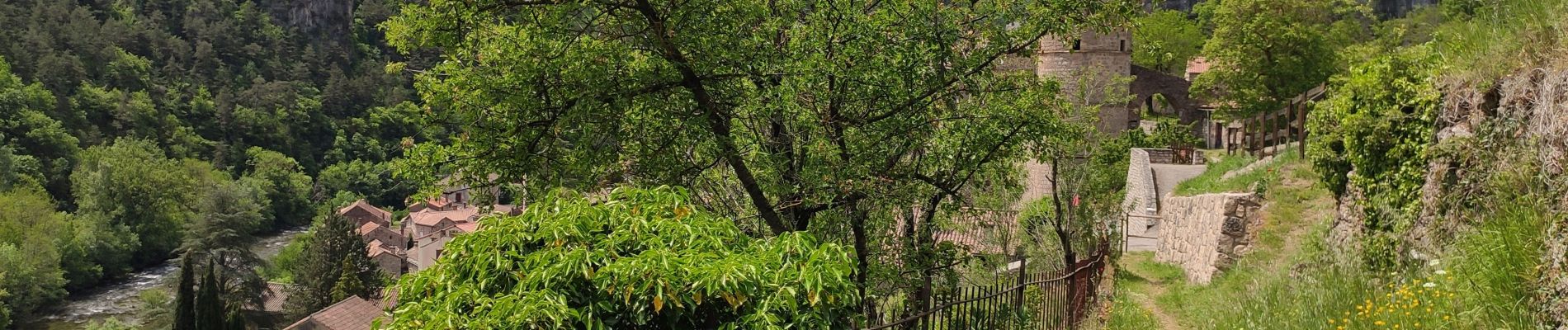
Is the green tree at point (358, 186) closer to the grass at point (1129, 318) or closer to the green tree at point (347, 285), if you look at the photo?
the green tree at point (347, 285)

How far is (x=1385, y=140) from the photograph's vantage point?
7.60 m

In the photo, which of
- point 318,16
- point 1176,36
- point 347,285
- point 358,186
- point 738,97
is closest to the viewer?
point 738,97

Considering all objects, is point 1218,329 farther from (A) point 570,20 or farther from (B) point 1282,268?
(A) point 570,20

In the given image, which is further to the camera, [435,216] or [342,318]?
[435,216]

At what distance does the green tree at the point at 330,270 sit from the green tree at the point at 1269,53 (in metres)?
36.4

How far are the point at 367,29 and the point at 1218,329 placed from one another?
14602 centimetres

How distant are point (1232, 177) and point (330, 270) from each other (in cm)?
4251

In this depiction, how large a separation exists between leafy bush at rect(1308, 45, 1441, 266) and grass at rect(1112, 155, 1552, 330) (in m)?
0.35

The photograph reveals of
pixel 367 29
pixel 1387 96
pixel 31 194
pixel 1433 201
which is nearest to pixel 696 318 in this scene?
pixel 1433 201

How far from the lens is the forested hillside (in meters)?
61.6

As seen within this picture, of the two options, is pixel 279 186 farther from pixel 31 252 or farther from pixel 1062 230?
pixel 1062 230

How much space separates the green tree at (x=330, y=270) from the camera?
1877 inches

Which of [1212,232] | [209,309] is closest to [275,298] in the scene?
[209,309]

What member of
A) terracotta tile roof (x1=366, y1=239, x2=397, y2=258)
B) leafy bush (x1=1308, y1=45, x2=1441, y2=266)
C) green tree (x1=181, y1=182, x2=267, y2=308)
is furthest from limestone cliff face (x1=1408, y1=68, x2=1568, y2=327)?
terracotta tile roof (x1=366, y1=239, x2=397, y2=258)
